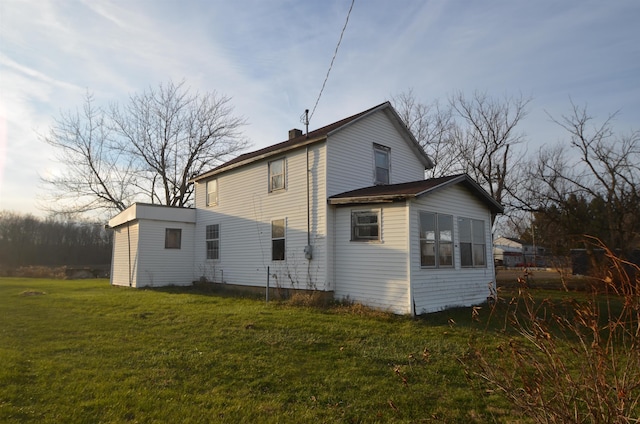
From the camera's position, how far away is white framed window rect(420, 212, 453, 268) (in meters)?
10.9

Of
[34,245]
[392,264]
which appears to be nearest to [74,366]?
[392,264]

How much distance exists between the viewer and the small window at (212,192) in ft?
58.6

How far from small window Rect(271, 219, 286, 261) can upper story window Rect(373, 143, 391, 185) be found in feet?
12.0

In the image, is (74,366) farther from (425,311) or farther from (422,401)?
(425,311)

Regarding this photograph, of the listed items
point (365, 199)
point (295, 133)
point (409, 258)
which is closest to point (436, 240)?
point (409, 258)

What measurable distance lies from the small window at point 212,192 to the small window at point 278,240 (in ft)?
15.2

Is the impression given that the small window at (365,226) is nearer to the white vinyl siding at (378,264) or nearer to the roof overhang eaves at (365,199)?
the white vinyl siding at (378,264)

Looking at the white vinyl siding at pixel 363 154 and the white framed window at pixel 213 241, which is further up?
the white vinyl siding at pixel 363 154

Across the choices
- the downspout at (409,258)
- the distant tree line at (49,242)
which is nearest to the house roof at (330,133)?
the downspout at (409,258)

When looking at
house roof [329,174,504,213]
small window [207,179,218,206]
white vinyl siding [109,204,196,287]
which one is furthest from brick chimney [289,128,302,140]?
house roof [329,174,504,213]

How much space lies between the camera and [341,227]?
39.9 feet

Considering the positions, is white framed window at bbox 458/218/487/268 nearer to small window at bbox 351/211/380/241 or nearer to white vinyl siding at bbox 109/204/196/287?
small window at bbox 351/211/380/241

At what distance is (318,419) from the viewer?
168 inches

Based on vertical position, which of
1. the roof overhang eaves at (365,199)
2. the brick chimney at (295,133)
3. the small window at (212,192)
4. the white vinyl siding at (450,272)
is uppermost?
the brick chimney at (295,133)
